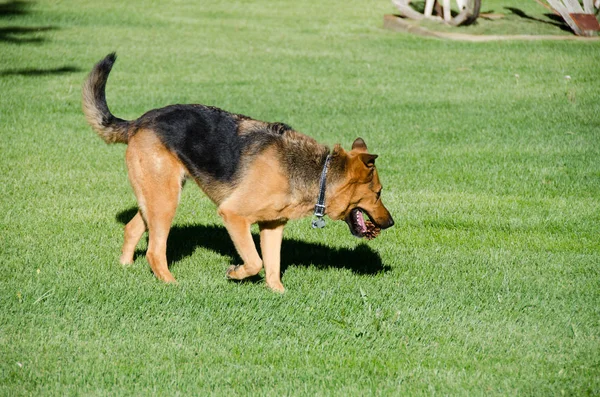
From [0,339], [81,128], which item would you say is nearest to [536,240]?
[0,339]

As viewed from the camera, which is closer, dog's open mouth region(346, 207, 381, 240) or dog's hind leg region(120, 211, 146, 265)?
dog's open mouth region(346, 207, 381, 240)

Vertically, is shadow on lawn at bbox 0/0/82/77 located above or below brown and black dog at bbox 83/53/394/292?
below

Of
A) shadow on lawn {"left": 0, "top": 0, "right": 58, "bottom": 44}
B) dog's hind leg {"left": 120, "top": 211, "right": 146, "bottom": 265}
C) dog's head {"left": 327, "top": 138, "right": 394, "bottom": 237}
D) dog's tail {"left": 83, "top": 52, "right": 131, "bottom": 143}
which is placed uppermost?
dog's tail {"left": 83, "top": 52, "right": 131, "bottom": 143}

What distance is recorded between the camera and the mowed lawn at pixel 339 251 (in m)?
5.16

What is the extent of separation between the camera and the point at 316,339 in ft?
18.4

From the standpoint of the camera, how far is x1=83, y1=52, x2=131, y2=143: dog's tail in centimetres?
705

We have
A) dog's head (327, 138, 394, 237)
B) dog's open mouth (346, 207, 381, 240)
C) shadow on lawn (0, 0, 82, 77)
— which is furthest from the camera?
shadow on lawn (0, 0, 82, 77)

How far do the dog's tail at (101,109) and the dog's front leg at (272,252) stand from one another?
1.54 meters

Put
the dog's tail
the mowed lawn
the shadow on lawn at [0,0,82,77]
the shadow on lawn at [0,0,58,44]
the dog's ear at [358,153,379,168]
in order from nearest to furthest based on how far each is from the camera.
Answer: the mowed lawn → the dog's ear at [358,153,379,168] → the dog's tail → the shadow on lawn at [0,0,82,77] → the shadow on lawn at [0,0,58,44]

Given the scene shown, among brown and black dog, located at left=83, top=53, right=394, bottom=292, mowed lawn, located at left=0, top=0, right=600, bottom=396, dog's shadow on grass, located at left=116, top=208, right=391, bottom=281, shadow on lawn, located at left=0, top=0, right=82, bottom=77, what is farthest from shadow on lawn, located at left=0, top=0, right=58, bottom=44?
brown and black dog, located at left=83, top=53, right=394, bottom=292

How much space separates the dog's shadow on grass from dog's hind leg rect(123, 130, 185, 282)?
557 mm

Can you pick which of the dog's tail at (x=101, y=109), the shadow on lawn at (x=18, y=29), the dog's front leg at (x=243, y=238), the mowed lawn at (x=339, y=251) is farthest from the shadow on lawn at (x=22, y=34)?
the dog's front leg at (x=243, y=238)

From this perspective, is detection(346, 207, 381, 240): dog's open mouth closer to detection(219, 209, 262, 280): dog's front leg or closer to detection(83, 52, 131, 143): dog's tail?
detection(219, 209, 262, 280): dog's front leg

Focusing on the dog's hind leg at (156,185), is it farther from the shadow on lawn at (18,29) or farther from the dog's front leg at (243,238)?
the shadow on lawn at (18,29)
